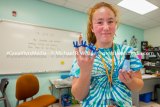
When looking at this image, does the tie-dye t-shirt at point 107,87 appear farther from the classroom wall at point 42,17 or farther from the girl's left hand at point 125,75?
the classroom wall at point 42,17

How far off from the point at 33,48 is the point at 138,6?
268 centimetres

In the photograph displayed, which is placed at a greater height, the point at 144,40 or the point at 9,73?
the point at 144,40

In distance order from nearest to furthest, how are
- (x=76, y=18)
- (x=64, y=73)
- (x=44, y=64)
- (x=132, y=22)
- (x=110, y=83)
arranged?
(x=110, y=83) < (x=44, y=64) < (x=64, y=73) < (x=76, y=18) < (x=132, y=22)

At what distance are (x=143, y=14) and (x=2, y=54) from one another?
365 centimetres

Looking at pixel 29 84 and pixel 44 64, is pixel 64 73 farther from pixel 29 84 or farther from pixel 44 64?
pixel 29 84

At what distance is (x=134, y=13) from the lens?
11.4ft

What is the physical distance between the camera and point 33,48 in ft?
9.02

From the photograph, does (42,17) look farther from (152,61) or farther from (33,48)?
(152,61)

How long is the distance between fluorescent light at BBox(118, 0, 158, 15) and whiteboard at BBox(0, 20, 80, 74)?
1.43m

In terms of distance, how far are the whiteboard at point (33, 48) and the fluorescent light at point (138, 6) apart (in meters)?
1.43

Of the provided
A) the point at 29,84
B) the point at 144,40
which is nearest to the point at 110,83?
the point at 29,84

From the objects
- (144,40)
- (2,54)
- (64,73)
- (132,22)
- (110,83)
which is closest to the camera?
(110,83)

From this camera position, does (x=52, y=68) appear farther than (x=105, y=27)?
Yes

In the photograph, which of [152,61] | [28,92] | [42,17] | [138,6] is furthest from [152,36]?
[28,92]
